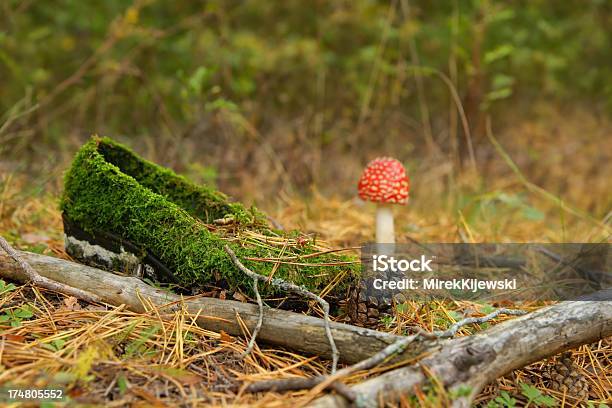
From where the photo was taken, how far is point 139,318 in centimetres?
225

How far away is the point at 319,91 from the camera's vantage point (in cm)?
689

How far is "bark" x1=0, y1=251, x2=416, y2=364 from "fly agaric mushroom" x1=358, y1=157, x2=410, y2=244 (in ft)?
4.92

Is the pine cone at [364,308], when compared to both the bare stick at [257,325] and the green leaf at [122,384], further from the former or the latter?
the green leaf at [122,384]

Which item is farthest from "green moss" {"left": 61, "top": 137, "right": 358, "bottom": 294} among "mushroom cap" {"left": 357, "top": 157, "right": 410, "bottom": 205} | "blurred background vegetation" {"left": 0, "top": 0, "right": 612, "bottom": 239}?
"blurred background vegetation" {"left": 0, "top": 0, "right": 612, "bottom": 239}

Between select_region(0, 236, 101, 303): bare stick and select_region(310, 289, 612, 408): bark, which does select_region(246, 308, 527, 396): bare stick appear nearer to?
select_region(310, 289, 612, 408): bark

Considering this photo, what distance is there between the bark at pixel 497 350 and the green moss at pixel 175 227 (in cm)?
65

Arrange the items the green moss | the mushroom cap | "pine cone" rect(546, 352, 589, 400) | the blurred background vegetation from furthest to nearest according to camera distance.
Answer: the blurred background vegetation → the mushroom cap → the green moss → "pine cone" rect(546, 352, 589, 400)

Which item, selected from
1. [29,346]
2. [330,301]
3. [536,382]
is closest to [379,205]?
[330,301]

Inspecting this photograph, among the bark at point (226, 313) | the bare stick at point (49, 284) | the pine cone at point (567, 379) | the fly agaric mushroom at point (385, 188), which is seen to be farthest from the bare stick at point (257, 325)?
the fly agaric mushroom at point (385, 188)

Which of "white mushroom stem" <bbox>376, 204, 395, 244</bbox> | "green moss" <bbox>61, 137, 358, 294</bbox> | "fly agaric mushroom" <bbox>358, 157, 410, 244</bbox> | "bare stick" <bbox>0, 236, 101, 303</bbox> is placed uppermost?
"fly agaric mushroom" <bbox>358, 157, 410, 244</bbox>

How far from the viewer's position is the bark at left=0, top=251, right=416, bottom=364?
2.11m

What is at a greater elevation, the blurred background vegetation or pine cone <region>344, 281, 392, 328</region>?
the blurred background vegetation

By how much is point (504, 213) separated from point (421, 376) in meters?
3.33

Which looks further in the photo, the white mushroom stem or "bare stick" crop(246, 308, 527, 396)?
the white mushroom stem
